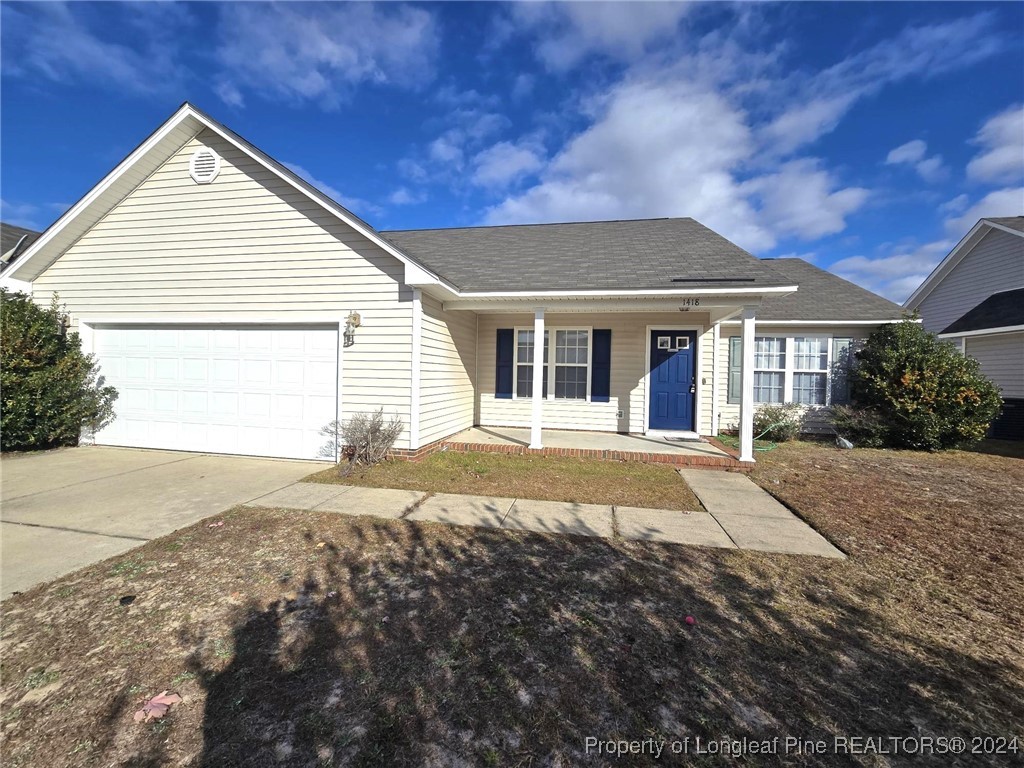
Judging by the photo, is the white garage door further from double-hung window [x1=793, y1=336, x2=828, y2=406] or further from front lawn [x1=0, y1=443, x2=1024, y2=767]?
double-hung window [x1=793, y1=336, x2=828, y2=406]

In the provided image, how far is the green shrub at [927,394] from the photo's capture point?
878 cm

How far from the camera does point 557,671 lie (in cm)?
232

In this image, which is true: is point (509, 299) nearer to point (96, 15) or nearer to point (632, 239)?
point (632, 239)

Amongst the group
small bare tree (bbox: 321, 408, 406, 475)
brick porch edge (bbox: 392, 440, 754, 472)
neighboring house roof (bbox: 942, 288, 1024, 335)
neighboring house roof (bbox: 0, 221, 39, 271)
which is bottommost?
brick porch edge (bbox: 392, 440, 754, 472)

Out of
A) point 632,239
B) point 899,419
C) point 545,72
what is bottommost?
point 899,419

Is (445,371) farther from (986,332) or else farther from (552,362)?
(986,332)

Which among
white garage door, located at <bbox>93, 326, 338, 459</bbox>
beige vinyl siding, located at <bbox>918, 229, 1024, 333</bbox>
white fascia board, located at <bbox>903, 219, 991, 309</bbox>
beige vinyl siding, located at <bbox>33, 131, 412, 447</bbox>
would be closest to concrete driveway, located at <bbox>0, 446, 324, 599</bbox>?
Result: white garage door, located at <bbox>93, 326, 338, 459</bbox>

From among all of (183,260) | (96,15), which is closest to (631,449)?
(183,260)

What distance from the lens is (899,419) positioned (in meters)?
9.16

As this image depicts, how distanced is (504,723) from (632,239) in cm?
989

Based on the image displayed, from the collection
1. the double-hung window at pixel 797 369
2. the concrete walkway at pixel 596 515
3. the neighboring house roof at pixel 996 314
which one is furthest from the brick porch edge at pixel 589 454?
the neighboring house roof at pixel 996 314

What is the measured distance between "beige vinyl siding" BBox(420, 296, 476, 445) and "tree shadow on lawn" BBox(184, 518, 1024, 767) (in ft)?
13.8

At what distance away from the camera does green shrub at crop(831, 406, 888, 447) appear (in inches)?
367

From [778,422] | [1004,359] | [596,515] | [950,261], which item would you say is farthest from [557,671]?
[950,261]
